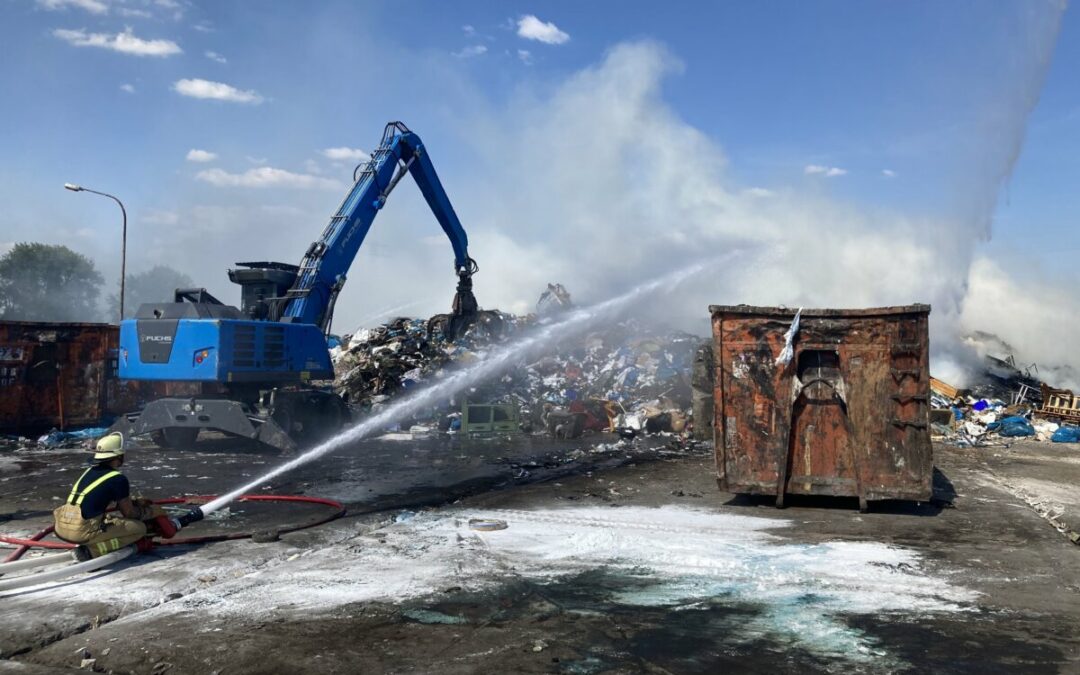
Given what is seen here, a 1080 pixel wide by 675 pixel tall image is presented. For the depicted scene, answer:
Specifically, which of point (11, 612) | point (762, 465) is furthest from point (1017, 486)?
point (11, 612)

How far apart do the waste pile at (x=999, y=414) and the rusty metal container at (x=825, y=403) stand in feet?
25.3

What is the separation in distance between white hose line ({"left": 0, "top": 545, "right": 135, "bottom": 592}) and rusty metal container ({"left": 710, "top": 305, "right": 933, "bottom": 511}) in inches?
212

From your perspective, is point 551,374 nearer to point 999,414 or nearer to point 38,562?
point 999,414

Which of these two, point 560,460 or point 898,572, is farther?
point 560,460

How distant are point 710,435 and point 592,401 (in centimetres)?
297

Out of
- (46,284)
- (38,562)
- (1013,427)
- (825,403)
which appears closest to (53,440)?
(38,562)

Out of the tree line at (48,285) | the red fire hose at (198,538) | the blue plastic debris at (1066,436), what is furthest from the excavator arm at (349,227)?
the tree line at (48,285)

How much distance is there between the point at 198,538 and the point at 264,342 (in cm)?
606

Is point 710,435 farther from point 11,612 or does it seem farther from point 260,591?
point 11,612

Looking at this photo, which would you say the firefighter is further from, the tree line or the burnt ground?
the tree line

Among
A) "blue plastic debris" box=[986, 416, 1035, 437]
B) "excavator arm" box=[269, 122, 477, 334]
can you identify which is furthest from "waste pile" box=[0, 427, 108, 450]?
"blue plastic debris" box=[986, 416, 1035, 437]

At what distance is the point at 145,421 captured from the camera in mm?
12055

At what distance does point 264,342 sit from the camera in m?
12.1

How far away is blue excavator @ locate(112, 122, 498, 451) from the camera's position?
11578mm
